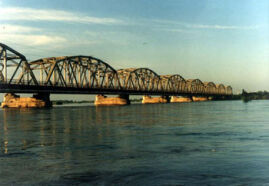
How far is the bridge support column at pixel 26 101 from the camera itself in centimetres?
9906

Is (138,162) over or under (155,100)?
under

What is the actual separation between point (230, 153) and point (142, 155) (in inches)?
163

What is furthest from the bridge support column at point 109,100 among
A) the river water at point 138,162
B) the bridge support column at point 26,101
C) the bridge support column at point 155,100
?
the river water at point 138,162

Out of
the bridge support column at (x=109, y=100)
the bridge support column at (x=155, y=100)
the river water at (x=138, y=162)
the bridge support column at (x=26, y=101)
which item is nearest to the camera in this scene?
the river water at (x=138, y=162)

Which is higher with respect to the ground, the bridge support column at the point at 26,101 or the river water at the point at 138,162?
the bridge support column at the point at 26,101

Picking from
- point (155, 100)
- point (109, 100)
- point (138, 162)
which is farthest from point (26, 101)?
point (155, 100)

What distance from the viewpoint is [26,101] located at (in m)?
101

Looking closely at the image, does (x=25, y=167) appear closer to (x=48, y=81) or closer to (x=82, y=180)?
(x=82, y=180)

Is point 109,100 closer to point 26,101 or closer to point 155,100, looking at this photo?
point 26,101

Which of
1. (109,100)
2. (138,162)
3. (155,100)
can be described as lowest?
(138,162)

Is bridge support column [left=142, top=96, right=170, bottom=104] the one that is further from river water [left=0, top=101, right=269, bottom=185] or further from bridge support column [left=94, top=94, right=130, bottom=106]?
river water [left=0, top=101, right=269, bottom=185]

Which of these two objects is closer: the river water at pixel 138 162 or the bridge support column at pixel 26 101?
the river water at pixel 138 162

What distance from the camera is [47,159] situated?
52.6 feet

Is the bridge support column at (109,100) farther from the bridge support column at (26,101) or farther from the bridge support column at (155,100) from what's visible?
the bridge support column at (155,100)
